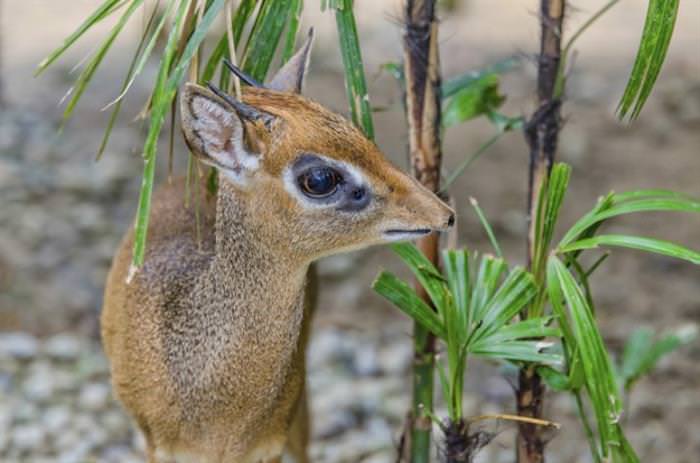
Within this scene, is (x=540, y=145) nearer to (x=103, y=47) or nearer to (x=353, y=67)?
(x=353, y=67)


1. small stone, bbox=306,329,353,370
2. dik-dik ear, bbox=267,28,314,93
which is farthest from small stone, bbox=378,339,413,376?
dik-dik ear, bbox=267,28,314,93

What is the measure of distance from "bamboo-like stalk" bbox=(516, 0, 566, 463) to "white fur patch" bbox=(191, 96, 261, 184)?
70cm

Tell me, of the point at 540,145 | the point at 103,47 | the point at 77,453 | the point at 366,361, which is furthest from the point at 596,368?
the point at 366,361

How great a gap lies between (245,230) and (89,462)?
1793mm

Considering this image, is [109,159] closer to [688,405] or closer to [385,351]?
[385,351]

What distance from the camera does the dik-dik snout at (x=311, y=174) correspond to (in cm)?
271

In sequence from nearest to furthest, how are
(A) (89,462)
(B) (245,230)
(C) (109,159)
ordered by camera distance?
(B) (245,230), (A) (89,462), (C) (109,159)

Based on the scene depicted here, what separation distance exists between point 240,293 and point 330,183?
0.40m

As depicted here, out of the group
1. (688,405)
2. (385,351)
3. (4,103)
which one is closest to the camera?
(688,405)

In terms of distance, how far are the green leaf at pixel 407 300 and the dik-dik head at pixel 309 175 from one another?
218mm

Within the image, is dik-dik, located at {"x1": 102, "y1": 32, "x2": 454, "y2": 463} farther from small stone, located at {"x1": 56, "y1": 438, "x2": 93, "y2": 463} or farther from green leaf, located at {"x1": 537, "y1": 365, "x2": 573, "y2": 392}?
small stone, located at {"x1": 56, "y1": 438, "x2": 93, "y2": 463}

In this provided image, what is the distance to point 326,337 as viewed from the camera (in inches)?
204

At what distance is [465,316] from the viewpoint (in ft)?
9.93

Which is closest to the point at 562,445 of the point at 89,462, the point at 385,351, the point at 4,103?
the point at 385,351
